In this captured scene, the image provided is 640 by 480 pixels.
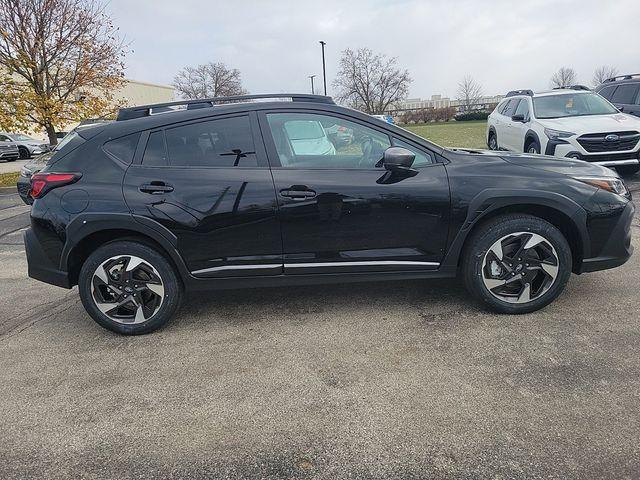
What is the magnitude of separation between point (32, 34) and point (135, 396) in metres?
14.2

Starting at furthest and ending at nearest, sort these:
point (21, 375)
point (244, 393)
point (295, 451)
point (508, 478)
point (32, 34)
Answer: point (32, 34), point (21, 375), point (244, 393), point (295, 451), point (508, 478)

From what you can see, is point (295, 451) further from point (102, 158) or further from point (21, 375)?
point (102, 158)

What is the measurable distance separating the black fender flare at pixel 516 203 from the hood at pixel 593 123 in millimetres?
5605

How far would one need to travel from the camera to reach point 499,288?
3.57 m

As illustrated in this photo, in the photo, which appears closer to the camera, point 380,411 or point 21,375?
point 380,411

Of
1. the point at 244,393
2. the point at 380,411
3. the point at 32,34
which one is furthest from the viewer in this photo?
the point at 32,34

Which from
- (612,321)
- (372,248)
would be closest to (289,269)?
(372,248)

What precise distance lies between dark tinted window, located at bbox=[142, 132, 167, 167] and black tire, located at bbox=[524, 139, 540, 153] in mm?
7604

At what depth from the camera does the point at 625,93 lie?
11.0 metres

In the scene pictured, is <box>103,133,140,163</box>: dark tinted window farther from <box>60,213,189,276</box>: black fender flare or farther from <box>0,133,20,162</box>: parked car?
<box>0,133,20,162</box>: parked car

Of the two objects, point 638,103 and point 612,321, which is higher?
point 638,103

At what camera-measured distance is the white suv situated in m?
8.18

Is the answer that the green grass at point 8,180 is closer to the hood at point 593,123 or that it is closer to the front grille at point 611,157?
the hood at point 593,123

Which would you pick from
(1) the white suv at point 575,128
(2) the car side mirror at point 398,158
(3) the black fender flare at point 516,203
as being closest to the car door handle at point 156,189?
(2) the car side mirror at point 398,158
